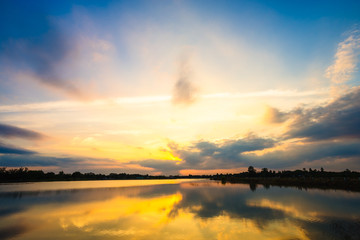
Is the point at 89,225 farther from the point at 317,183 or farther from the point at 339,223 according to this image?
the point at 317,183

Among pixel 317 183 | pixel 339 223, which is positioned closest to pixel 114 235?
pixel 339 223

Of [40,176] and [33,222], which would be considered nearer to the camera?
[33,222]

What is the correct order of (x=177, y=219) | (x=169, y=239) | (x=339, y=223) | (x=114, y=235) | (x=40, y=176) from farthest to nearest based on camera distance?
1. (x=40, y=176)
2. (x=177, y=219)
3. (x=339, y=223)
4. (x=114, y=235)
5. (x=169, y=239)

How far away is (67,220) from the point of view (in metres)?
25.2

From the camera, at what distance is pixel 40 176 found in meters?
190

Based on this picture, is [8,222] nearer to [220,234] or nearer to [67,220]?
[67,220]

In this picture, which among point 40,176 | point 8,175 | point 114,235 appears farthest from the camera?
point 40,176

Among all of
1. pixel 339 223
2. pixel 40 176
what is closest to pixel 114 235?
pixel 339 223

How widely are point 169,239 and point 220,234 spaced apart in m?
4.97

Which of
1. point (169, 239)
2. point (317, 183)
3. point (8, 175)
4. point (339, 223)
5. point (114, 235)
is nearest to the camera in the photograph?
point (169, 239)

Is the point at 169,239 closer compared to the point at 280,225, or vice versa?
the point at 169,239

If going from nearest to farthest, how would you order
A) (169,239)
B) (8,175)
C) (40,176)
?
1. (169,239)
2. (8,175)
3. (40,176)

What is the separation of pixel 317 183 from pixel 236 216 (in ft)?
215

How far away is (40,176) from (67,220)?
210 m
